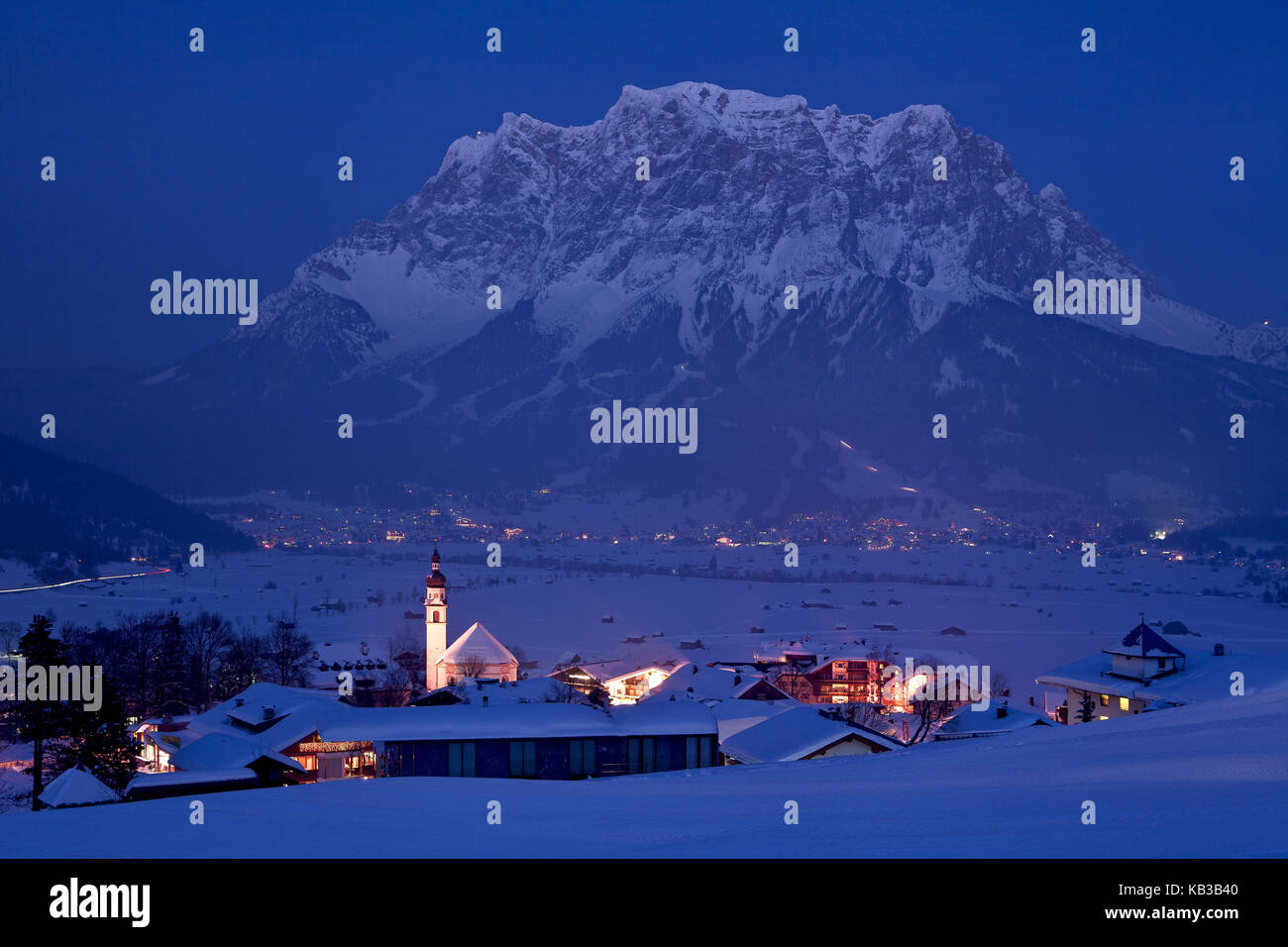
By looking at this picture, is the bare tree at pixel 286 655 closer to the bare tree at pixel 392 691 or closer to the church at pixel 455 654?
the bare tree at pixel 392 691

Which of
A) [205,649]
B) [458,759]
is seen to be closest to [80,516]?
[205,649]

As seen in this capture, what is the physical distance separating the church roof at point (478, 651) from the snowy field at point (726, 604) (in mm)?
8123

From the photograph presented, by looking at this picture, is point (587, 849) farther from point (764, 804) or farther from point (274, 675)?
point (274, 675)

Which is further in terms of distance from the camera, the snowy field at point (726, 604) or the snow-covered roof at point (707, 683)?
the snowy field at point (726, 604)

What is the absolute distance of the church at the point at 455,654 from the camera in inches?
2115

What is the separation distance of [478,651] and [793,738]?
3093 cm

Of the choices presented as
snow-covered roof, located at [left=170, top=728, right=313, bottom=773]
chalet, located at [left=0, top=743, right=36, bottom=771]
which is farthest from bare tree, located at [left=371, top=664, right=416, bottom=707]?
snow-covered roof, located at [left=170, top=728, right=313, bottom=773]

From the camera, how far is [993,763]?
9211 mm

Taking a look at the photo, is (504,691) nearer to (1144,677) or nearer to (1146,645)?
(1144,677)

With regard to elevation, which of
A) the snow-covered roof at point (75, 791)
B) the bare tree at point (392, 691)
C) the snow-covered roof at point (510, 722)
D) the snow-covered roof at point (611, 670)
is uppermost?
the snow-covered roof at point (75, 791)

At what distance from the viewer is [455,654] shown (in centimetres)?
5553

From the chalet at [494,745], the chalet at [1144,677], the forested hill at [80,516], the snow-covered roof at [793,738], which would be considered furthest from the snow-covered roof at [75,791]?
the forested hill at [80,516]

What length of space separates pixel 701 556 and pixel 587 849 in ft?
476
